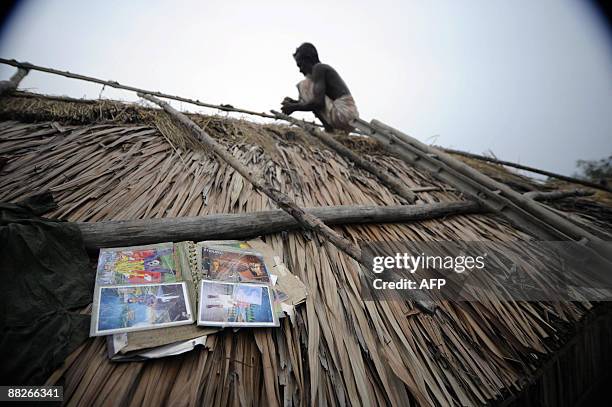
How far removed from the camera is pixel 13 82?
199 cm

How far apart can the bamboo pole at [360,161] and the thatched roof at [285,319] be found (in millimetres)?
96

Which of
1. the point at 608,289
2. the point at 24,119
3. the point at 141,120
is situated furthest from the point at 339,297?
the point at 24,119

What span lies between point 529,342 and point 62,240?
6.70 feet

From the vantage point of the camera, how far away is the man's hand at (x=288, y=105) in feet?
11.0

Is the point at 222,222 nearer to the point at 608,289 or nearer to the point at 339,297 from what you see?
the point at 339,297

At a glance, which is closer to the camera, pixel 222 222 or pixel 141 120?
pixel 222 222

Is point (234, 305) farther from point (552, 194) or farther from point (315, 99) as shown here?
point (315, 99)

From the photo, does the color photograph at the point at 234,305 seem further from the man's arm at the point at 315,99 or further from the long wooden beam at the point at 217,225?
the man's arm at the point at 315,99

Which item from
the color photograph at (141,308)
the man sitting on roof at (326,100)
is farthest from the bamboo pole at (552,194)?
the color photograph at (141,308)

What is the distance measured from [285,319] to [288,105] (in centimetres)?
303

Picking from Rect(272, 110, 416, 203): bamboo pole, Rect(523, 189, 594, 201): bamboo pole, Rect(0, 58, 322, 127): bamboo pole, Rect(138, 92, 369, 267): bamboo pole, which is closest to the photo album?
Rect(138, 92, 369, 267): bamboo pole

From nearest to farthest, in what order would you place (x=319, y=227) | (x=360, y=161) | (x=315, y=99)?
(x=319, y=227) → (x=360, y=161) → (x=315, y=99)

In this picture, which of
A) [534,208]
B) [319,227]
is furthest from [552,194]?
[319,227]

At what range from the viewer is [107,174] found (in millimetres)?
1455
